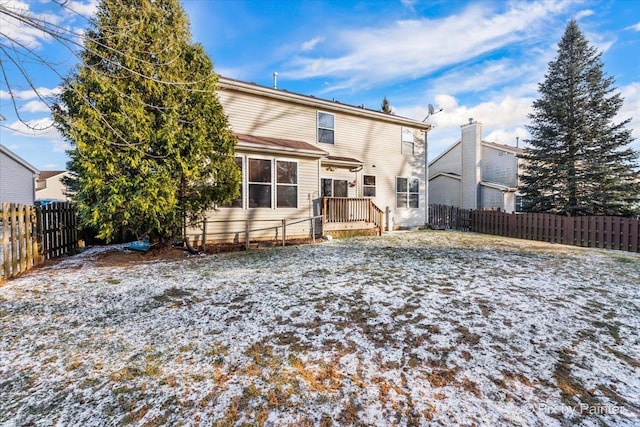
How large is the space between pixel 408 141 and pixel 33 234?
48.7 feet

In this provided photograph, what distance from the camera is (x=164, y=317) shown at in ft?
12.8

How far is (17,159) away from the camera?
20.2m

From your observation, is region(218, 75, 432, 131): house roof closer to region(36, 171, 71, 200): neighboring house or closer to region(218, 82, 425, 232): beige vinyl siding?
region(218, 82, 425, 232): beige vinyl siding

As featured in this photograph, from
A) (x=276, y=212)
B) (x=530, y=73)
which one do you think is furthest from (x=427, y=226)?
(x=530, y=73)

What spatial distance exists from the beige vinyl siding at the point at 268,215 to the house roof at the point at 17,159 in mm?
19037

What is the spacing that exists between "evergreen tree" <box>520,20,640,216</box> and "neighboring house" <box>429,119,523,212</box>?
6.26 feet

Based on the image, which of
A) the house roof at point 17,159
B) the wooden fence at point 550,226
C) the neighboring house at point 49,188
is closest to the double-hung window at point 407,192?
the wooden fence at point 550,226

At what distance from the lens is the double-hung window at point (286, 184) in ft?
34.3

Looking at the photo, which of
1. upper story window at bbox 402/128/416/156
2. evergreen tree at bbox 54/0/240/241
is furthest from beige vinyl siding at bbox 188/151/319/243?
upper story window at bbox 402/128/416/156

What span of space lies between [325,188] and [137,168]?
7.54m

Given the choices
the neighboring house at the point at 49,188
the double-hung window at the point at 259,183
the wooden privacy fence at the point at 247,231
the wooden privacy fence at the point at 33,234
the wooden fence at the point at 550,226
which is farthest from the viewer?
the neighboring house at the point at 49,188

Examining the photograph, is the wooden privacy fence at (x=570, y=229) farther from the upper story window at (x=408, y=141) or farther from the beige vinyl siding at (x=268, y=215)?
A: the beige vinyl siding at (x=268, y=215)

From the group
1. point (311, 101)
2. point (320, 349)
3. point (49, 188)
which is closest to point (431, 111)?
point (311, 101)

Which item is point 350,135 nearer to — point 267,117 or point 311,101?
point 311,101
